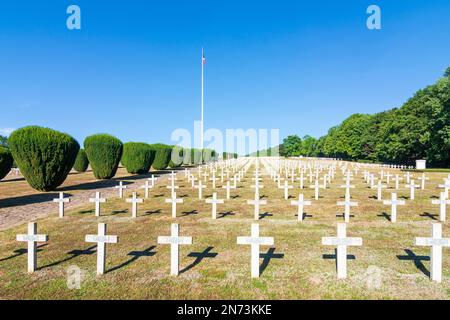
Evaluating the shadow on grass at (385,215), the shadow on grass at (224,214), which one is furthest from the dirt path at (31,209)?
the shadow on grass at (385,215)

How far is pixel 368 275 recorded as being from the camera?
15.4ft

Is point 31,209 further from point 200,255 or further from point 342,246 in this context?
point 342,246

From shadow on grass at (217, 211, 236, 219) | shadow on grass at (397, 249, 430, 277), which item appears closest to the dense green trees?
shadow on grass at (217, 211, 236, 219)

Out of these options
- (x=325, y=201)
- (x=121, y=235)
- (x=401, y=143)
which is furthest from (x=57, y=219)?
(x=401, y=143)

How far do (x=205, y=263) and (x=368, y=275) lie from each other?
9.12ft

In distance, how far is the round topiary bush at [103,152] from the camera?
72.4 ft

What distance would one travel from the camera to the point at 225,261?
5359 mm

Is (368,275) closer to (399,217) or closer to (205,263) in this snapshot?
(205,263)

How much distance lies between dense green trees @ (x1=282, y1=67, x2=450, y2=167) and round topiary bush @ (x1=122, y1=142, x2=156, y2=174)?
31513 mm

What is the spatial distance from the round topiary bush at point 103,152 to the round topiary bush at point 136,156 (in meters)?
5.18

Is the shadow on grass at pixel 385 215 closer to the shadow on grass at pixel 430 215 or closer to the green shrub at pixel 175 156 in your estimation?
the shadow on grass at pixel 430 215

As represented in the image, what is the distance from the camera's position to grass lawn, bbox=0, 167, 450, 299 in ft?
13.7

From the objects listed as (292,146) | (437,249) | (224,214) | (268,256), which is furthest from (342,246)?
(292,146)

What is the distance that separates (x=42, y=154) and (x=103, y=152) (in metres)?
7.33
